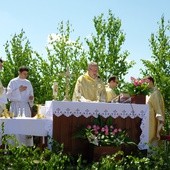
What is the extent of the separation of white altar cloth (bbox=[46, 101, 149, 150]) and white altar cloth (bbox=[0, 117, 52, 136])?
25 cm

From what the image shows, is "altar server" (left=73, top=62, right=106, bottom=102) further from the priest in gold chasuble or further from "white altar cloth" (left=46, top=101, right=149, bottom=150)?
the priest in gold chasuble

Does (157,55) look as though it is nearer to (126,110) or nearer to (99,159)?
(126,110)

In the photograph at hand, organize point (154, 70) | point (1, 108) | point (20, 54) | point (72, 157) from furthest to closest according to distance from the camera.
→ point (20, 54), point (154, 70), point (1, 108), point (72, 157)

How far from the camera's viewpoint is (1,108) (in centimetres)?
964

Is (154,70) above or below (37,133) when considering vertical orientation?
above

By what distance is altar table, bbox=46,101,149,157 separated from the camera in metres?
8.31

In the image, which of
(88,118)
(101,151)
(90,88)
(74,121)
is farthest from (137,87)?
(101,151)

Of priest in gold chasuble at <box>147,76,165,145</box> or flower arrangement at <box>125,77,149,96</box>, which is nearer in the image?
flower arrangement at <box>125,77,149,96</box>

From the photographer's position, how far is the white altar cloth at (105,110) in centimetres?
830

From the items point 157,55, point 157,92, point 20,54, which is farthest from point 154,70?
point 157,92

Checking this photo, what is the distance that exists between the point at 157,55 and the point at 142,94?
26.5ft

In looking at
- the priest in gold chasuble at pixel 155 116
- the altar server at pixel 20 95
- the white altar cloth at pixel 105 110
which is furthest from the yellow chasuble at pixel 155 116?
the altar server at pixel 20 95

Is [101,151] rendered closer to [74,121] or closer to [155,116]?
[74,121]

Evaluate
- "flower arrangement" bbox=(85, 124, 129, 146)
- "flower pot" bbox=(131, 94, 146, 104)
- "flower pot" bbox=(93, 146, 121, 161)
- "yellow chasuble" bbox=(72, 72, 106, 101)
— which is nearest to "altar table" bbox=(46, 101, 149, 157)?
"flower pot" bbox=(131, 94, 146, 104)
